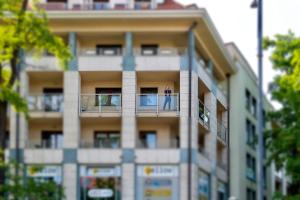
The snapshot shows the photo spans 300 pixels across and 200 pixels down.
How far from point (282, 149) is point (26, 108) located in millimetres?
23597

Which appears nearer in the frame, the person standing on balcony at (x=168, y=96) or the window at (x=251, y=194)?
the person standing on balcony at (x=168, y=96)

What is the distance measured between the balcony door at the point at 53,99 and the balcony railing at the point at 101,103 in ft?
2.69

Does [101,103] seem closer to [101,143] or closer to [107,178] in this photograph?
[101,143]

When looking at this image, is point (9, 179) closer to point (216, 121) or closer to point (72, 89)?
point (72, 89)

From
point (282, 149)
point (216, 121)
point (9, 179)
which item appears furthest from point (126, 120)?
point (282, 149)

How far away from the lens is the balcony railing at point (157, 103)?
447 cm

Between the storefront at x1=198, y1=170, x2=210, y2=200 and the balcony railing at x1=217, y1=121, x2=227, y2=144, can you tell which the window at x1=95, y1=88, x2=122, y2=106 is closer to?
the balcony railing at x1=217, y1=121, x2=227, y2=144

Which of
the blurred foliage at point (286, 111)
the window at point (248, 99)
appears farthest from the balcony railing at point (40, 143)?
the window at point (248, 99)

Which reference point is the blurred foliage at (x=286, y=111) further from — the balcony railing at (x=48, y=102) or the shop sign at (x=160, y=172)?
the balcony railing at (x=48, y=102)

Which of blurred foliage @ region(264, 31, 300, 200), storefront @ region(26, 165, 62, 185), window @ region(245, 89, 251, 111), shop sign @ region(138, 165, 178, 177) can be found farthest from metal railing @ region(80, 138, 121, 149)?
window @ region(245, 89, 251, 111)

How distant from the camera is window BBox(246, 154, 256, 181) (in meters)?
39.3

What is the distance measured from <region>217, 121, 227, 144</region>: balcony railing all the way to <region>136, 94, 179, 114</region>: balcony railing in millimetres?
321

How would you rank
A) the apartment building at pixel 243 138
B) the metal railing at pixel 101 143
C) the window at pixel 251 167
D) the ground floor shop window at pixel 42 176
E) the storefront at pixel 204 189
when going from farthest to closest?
the window at pixel 251 167 < the apartment building at pixel 243 138 < the storefront at pixel 204 189 < the ground floor shop window at pixel 42 176 < the metal railing at pixel 101 143

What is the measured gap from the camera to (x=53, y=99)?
562cm
